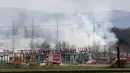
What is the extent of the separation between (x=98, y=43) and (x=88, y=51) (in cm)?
383

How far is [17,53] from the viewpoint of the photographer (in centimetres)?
7550

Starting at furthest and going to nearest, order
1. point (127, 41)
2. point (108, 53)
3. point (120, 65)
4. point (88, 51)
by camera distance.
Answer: point (88, 51), point (108, 53), point (127, 41), point (120, 65)

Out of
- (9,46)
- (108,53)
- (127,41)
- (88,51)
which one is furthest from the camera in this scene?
(9,46)

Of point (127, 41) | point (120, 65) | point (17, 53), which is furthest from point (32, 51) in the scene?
point (120, 65)

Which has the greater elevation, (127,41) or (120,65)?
(127,41)

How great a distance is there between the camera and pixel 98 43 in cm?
7538

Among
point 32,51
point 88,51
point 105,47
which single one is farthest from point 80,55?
point 32,51

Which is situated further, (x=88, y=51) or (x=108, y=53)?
(x=88, y=51)

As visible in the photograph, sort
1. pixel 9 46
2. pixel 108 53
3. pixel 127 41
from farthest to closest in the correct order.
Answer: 1. pixel 9 46
2. pixel 108 53
3. pixel 127 41

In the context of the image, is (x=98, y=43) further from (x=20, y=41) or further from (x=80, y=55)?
(x=20, y=41)

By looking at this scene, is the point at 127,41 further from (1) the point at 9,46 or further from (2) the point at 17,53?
(1) the point at 9,46

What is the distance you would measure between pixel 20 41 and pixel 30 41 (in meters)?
3.43

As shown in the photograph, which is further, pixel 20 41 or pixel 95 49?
pixel 20 41

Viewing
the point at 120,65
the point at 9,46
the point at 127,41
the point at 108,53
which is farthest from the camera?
the point at 9,46
